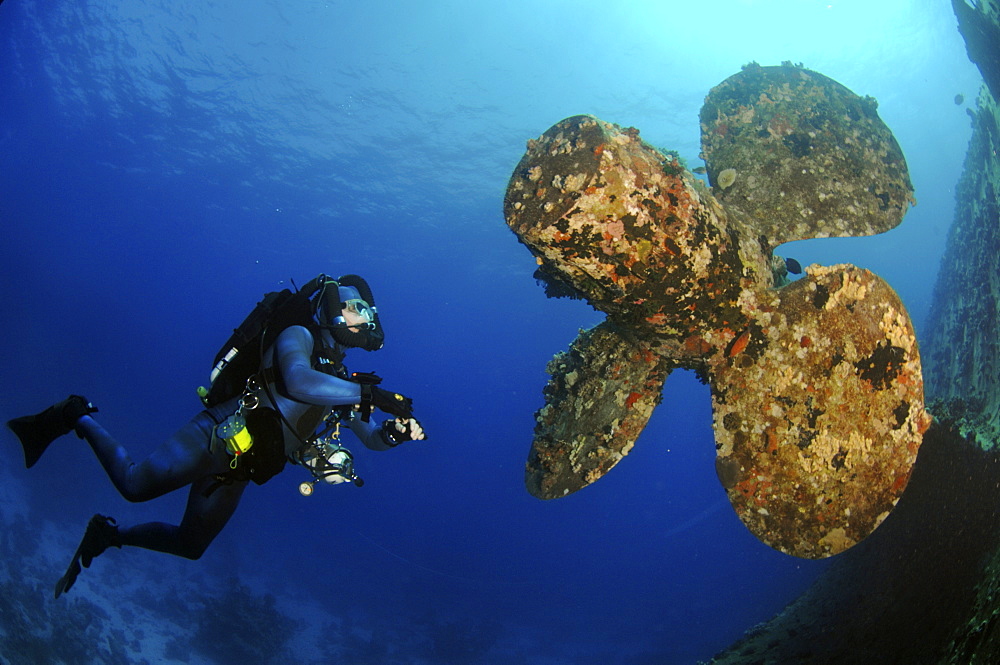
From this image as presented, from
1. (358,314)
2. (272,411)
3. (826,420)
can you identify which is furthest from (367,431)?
(826,420)

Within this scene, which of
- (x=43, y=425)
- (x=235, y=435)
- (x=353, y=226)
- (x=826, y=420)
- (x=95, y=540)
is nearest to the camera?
(x=826, y=420)

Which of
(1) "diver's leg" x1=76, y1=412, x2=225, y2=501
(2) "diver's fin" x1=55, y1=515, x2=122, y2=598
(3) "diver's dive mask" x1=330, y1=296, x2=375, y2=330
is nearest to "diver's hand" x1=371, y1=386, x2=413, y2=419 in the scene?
(3) "diver's dive mask" x1=330, y1=296, x2=375, y2=330

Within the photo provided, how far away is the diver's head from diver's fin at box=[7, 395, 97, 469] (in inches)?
118

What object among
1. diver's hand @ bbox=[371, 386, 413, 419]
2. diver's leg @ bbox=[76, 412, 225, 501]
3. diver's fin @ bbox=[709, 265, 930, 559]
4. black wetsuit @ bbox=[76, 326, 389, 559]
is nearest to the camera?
diver's fin @ bbox=[709, 265, 930, 559]

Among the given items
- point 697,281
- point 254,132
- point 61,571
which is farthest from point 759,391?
point 254,132

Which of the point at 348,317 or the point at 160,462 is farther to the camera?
the point at 348,317

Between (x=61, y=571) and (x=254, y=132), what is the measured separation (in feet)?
82.8

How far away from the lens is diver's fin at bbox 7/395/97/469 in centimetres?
506

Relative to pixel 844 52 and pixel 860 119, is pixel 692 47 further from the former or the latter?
pixel 860 119

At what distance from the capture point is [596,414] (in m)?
4.40

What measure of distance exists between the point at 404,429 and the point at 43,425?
4.40 m

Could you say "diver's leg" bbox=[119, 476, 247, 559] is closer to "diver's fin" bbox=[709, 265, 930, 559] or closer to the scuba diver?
the scuba diver

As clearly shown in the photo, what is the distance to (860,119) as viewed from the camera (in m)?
4.71

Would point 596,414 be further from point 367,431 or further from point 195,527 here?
point 195,527
